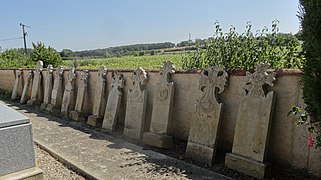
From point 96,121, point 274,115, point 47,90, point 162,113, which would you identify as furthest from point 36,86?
point 274,115

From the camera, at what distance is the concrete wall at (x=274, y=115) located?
3215 mm

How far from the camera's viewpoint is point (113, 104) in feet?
Result: 18.9

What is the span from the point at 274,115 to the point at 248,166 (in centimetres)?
71

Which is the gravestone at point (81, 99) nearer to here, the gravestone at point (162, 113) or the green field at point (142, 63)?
the green field at point (142, 63)

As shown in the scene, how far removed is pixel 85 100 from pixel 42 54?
9.78 meters

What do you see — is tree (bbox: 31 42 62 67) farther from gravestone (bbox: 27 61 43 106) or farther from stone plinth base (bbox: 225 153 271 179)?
stone plinth base (bbox: 225 153 271 179)

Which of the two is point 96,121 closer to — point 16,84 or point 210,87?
point 210,87

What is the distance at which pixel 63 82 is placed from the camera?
805 centimetres

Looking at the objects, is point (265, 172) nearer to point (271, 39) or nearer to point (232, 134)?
point (232, 134)

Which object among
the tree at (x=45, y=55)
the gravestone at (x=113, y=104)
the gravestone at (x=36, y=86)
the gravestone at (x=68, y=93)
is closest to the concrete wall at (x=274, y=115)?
the gravestone at (x=113, y=104)

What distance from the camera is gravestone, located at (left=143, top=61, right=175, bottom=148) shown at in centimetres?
451

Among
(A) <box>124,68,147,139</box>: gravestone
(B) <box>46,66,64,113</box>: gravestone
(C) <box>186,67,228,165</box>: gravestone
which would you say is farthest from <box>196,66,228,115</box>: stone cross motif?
(B) <box>46,66,64,113</box>: gravestone

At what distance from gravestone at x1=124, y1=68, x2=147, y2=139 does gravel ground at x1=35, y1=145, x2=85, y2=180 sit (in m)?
1.48

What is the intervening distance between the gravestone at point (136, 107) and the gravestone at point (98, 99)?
1.13m
